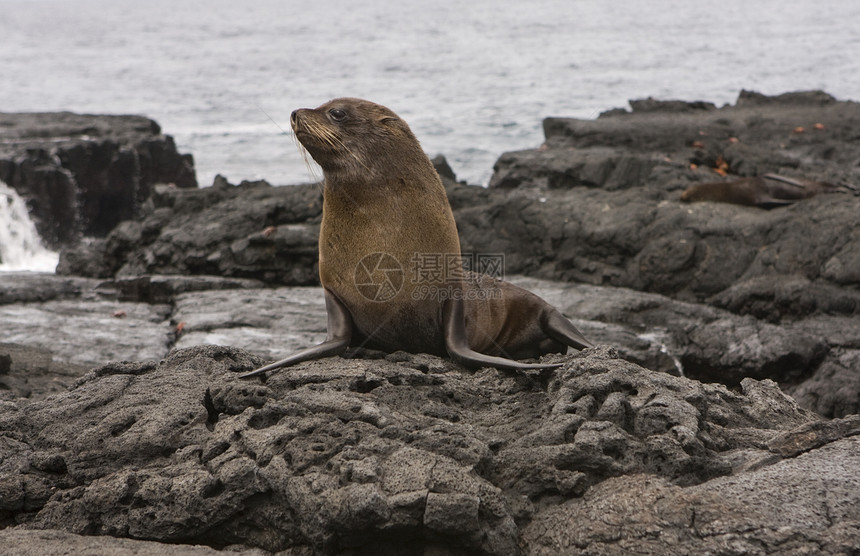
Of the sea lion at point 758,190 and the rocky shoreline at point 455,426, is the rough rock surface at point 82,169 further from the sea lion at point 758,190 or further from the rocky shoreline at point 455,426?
the sea lion at point 758,190

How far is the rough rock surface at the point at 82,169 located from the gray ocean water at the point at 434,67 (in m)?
2.87

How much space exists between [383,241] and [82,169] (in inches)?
488

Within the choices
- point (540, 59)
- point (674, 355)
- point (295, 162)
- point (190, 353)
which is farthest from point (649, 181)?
point (540, 59)

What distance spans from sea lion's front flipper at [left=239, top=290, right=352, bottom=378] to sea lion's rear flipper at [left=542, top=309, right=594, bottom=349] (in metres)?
1.25

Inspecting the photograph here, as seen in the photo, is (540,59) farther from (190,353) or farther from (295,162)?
(190,353)

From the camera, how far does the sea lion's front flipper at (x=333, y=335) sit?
4.15 meters

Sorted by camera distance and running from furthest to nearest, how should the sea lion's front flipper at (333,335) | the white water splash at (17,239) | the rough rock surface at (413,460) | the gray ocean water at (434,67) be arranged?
the gray ocean water at (434,67)
the white water splash at (17,239)
the sea lion's front flipper at (333,335)
the rough rock surface at (413,460)

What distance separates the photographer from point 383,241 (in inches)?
176

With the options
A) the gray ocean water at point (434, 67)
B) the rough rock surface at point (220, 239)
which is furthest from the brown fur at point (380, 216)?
the gray ocean water at point (434, 67)

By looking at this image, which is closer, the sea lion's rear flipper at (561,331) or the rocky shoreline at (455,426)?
the rocky shoreline at (455,426)

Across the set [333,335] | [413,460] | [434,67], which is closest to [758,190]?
[333,335]

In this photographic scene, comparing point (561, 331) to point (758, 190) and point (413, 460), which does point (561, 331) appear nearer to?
point (413, 460)

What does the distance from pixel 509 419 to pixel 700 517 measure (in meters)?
0.98

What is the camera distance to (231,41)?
5109 cm
